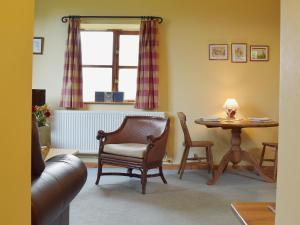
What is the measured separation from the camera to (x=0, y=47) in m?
0.97

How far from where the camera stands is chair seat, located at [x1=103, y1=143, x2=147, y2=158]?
373cm

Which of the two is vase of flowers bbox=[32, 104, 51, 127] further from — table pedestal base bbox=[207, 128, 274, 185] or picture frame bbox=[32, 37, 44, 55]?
table pedestal base bbox=[207, 128, 274, 185]

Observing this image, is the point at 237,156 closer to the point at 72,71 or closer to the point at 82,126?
the point at 82,126

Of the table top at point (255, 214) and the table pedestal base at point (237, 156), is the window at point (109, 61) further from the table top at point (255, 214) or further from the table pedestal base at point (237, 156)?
the table top at point (255, 214)

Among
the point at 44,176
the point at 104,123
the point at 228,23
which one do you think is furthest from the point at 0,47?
the point at 228,23

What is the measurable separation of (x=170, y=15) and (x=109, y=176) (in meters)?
2.46

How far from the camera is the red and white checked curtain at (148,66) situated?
4.88m

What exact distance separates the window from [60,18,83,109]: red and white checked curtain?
0.72 feet

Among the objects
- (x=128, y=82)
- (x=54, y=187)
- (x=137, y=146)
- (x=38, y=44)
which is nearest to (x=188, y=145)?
(x=137, y=146)

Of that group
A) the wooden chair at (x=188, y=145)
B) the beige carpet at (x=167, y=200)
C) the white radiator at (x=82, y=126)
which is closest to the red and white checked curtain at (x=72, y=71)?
the white radiator at (x=82, y=126)

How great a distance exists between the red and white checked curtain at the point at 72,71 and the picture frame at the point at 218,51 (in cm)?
192

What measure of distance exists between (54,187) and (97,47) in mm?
3738

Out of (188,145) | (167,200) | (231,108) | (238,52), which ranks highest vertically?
Result: (238,52)

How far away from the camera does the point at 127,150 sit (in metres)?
3.79
